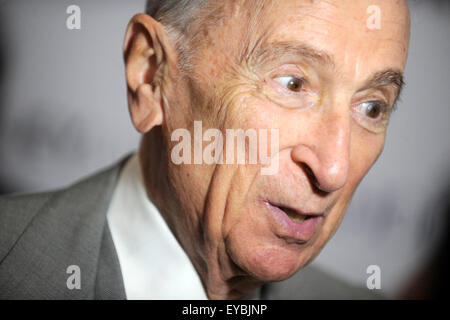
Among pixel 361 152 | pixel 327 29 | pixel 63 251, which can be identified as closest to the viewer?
pixel 327 29

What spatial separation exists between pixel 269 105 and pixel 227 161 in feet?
0.44

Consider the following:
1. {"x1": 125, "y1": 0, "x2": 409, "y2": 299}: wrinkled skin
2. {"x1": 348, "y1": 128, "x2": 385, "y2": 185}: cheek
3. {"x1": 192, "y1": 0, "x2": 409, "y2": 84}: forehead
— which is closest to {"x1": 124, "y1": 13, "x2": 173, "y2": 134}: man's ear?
{"x1": 125, "y1": 0, "x2": 409, "y2": 299}: wrinkled skin

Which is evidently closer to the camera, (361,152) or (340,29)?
(340,29)

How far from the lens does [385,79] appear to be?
3.15 ft

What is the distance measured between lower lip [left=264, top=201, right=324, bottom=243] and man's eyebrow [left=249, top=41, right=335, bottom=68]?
0.27 metres

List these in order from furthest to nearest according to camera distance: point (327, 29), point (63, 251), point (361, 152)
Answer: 1. point (63, 251)
2. point (361, 152)
3. point (327, 29)

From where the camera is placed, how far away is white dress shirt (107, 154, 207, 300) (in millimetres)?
1139

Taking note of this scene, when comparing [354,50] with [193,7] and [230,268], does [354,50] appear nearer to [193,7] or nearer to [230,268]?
Answer: [193,7]

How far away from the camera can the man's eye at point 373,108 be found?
100 centimetres

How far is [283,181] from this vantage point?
93 centimetres

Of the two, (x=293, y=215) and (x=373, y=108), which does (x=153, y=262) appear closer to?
(x=293, y=215)

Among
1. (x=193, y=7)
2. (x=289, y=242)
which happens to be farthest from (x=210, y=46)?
(x=289, y=242)

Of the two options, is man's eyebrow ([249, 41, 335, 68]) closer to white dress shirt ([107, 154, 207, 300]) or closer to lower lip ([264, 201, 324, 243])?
lower lip ([264, 201, 324, 243])

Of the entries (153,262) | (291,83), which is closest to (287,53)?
(291,83)
